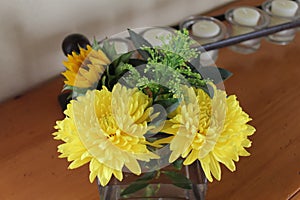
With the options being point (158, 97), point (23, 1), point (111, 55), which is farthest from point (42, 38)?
point (158, 97)

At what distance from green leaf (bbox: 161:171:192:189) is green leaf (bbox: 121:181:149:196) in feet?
0.11

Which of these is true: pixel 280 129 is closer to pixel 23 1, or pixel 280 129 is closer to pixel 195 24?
pixel 195 24

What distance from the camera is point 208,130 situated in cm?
51

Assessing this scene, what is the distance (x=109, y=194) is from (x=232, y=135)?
0.22 m

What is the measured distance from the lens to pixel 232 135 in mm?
512

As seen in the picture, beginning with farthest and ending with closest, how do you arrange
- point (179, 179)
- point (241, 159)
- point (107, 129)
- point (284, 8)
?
1. point (284, 8)
2. point (241, 159)
3. point (179, 179)
4. point (107, 129)

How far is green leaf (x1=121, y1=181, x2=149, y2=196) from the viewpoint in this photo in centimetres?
61

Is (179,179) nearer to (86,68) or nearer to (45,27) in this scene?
(86,68)

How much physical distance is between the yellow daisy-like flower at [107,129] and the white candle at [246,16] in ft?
1.67

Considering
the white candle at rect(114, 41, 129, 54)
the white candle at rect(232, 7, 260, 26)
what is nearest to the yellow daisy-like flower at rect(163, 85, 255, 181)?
the white candle at rect(114, 41, 129, 54)

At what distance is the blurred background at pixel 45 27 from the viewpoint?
2.55 ft

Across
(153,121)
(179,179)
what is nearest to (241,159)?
(179,179)

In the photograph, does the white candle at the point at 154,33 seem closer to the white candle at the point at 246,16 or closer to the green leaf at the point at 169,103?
the white candle at the point at 246,16

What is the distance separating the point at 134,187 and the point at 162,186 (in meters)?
0.04
